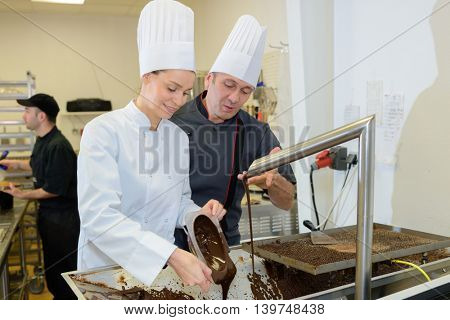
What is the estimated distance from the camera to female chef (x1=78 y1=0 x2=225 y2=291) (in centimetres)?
89

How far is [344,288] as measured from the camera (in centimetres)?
77

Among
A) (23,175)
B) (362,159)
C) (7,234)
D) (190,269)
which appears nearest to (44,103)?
(7,234)

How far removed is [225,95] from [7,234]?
119 cm

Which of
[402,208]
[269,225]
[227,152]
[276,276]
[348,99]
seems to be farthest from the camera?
[269,225]

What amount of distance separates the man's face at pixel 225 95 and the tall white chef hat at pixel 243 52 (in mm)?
18

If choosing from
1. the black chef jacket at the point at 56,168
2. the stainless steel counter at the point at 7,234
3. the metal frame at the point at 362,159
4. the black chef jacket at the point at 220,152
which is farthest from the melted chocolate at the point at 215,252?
the black chef jacket at the point at 56,168

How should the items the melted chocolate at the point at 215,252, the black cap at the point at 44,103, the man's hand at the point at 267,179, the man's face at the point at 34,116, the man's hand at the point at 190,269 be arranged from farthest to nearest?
the man's face at the point at 34,116 → the black cap at the point at 44,103 → the man's hand at the point at 267,179 → the melted chocolate at the point at 215,252 → the man's hand at the point at 190,269

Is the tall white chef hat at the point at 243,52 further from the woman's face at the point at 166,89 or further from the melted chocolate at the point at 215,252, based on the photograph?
the melted chocolate at the point at 215,252

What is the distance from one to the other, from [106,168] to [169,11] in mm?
436

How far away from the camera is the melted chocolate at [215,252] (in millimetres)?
920

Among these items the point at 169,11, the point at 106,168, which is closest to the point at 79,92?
the point at 169,11

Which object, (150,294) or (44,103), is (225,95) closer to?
(150,294)

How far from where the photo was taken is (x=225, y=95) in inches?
50.6
